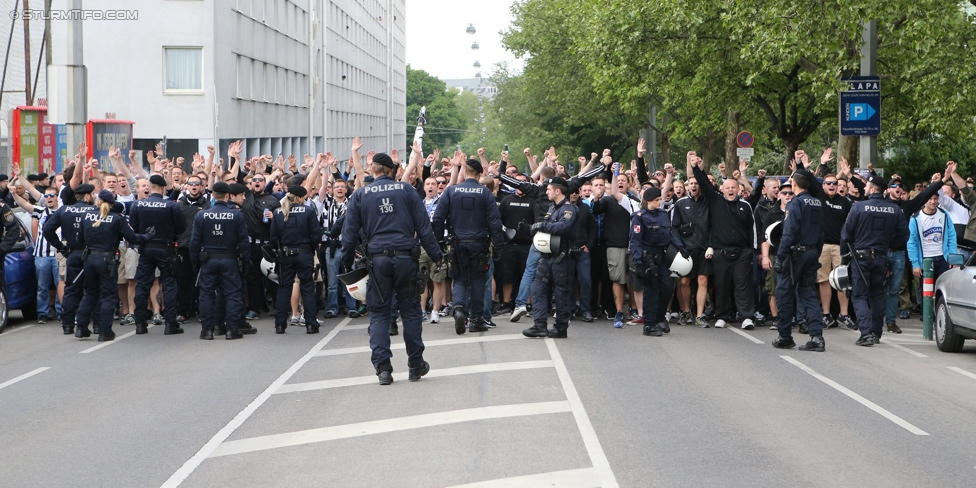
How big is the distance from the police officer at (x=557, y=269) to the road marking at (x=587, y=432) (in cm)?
161

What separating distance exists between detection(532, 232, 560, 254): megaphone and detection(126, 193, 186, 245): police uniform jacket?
452cm

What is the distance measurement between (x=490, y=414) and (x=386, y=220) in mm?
2261

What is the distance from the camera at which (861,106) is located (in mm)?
19375

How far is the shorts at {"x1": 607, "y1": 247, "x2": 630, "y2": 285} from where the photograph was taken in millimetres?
15141

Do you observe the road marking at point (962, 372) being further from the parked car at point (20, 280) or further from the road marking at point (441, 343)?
the parked car at point (20, 280)

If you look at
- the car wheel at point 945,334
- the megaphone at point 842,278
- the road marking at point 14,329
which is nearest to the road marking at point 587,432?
the megaphone at point 842,278

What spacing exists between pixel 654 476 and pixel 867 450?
5.92 feet

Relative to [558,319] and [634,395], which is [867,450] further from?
[558,319]

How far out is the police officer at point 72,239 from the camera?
13711mm

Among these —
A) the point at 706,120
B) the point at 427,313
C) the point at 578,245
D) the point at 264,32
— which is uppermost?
the point at 264,32

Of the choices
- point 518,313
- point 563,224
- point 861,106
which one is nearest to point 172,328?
point 518,313

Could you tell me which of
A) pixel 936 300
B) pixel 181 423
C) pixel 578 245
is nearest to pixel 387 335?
pixel 181 423

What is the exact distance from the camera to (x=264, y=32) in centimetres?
4638

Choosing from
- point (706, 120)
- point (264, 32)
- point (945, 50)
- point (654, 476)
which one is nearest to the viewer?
point (654, 476)
